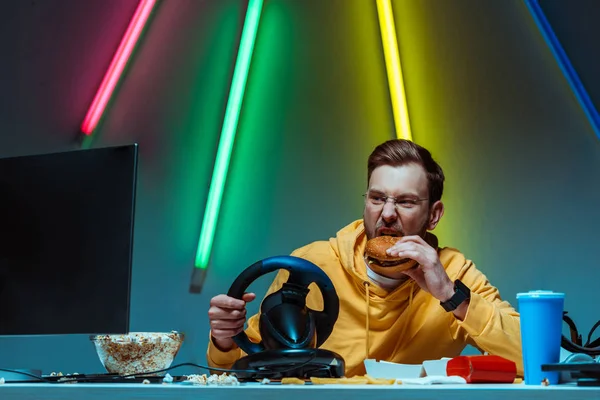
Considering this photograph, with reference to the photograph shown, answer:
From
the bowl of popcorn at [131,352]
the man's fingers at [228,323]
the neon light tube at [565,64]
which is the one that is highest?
the neon light tube at [565,64]

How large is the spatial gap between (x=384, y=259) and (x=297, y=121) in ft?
4.12

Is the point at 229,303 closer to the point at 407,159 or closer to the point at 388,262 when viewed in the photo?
the point at 388,262

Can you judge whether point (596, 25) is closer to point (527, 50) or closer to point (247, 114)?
point (527, 50)

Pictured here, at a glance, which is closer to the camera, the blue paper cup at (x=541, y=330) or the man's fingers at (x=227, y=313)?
the blue paper cup at (x=541, y=330)

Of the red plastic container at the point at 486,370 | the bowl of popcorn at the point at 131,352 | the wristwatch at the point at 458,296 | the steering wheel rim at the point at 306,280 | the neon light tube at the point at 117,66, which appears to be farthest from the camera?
the neon light tube at the point at 117,66

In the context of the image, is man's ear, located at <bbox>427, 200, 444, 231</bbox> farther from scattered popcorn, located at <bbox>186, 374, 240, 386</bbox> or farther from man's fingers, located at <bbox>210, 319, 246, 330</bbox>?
scattered popcorn, located at <bbox>186, 374, 240, 386</bbox>

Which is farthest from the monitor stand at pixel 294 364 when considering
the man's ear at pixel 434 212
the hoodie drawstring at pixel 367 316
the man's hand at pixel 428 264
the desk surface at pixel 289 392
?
the man's ear at pixel 434 212

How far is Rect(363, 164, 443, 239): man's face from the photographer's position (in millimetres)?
2463

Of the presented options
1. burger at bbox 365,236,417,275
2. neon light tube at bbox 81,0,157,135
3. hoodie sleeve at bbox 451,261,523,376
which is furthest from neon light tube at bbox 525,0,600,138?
neon light tube at bbox 81,0,157,135

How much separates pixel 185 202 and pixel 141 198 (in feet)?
0.65

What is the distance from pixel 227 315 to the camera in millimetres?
1995

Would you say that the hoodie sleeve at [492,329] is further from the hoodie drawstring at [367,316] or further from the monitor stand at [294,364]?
the monitor stand at [294,364]

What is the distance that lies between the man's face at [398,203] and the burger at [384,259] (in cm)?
10

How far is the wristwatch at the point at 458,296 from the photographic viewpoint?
76.0 inches
